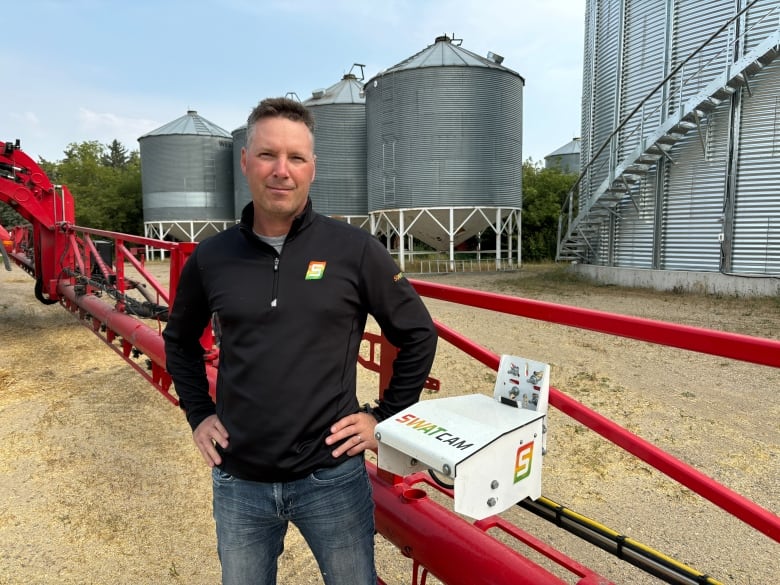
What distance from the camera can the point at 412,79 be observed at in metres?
20.1

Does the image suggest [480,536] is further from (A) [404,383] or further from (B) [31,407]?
(B) [31,407]

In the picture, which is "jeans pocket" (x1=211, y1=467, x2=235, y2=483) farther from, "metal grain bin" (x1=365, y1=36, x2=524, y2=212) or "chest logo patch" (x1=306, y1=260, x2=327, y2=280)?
"metal grain bin" (x1=365, y1=36, x2=524, y2=212)

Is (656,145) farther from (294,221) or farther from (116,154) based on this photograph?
(116,154)

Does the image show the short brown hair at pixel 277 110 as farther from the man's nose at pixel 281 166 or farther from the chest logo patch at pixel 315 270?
the chest logo patch at pixel 315 270

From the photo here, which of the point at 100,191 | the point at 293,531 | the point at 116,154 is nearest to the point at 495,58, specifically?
the point at 293,531

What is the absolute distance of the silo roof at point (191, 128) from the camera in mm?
30594

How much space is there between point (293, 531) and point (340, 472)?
1.96 m

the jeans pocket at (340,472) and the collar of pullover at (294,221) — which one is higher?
the collar of pullover at (294,221)

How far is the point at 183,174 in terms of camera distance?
30609 millimetres

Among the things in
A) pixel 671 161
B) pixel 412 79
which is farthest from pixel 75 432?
pixel 412 79

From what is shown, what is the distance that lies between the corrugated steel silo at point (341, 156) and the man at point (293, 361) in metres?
23.2

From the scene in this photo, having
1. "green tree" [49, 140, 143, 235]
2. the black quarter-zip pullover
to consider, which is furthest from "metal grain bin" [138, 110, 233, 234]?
the black quarter-zip pullover

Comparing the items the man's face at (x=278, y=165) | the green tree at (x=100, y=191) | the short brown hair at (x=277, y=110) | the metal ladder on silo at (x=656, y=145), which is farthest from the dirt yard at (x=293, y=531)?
the green tree at (x=100, y=191)

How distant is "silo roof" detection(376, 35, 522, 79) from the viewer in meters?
20.0
